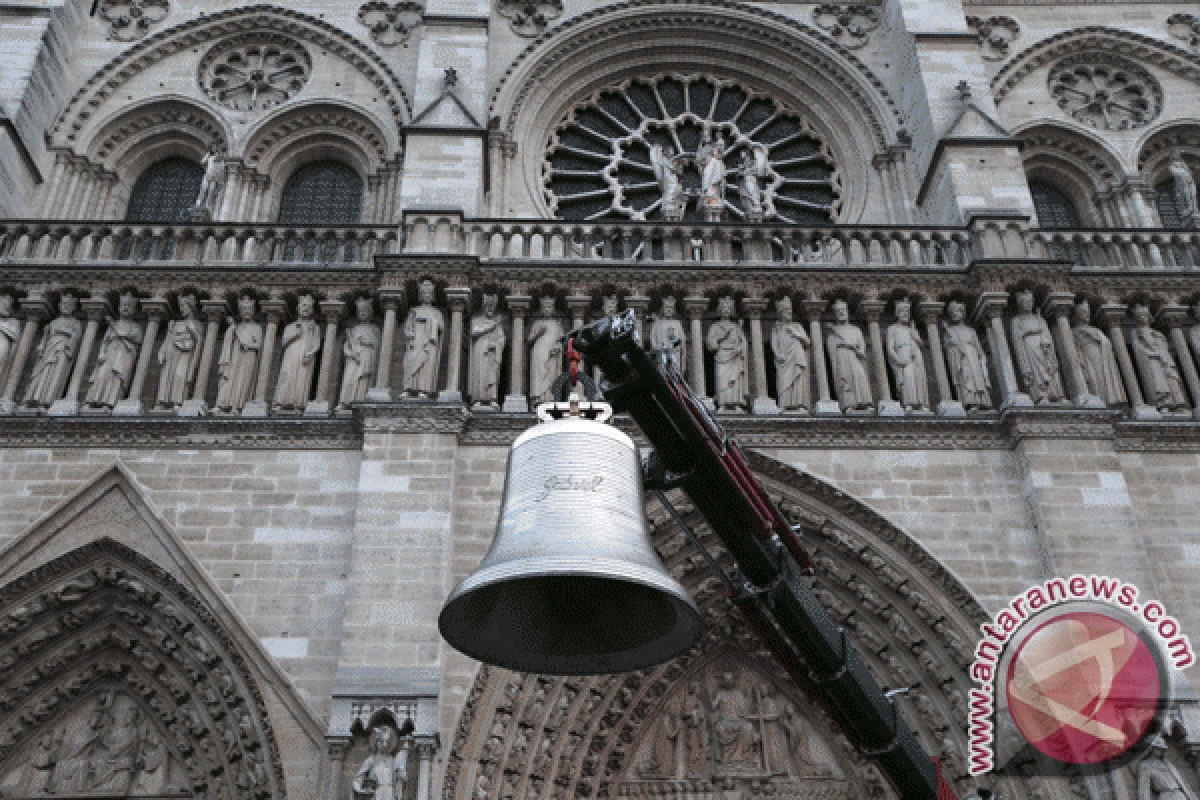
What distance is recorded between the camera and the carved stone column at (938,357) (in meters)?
11.1

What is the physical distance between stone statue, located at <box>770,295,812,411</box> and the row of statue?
0.04 feet

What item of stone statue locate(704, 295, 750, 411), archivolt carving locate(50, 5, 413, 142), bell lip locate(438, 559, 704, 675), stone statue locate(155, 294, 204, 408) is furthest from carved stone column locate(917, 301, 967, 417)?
bell lip locate(438, 559, 704, 675)

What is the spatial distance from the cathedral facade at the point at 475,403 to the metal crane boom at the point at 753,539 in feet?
13.4

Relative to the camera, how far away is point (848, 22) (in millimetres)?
15367

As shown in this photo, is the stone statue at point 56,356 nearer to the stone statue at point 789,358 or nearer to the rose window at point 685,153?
the rose window at point 685,153

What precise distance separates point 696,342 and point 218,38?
8.05 metres

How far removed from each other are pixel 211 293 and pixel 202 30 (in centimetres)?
523

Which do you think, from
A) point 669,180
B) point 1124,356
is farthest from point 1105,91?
point 669,180

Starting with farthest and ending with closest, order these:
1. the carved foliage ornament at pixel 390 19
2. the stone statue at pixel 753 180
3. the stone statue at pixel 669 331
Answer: the carved foliage ornament at pixel 390 19
the stone statue at pixel 753 180
the stone statue at pixel 669 331

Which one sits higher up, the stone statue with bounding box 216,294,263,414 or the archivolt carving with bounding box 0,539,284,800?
the stone statue with bounding box 216,294,263,414

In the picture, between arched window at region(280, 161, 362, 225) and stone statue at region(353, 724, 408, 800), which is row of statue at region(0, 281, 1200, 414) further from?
stone statue at region(353, 724, 408, 800)

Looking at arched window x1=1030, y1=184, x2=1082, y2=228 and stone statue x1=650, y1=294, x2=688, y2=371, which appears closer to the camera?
stone statue x1=650, y1=294, x2=688, y2=371

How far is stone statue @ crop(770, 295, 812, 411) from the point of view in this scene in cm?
1117

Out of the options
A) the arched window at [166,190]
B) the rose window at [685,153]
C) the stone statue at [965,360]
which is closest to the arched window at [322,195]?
the arched window at [166,190]
